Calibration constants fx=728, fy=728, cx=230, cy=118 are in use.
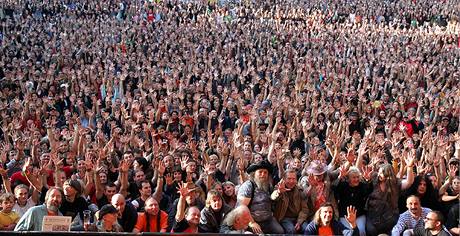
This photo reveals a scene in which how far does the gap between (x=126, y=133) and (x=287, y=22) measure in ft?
44.4

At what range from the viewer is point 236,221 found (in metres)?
6.21

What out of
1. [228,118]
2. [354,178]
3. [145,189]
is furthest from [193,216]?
[228,118]

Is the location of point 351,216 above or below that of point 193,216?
below

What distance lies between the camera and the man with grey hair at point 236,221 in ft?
20.4

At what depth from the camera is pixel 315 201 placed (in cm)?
715

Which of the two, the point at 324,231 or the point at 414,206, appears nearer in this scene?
the point at 324,231

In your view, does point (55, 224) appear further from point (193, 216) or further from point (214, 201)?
point (214, 201)

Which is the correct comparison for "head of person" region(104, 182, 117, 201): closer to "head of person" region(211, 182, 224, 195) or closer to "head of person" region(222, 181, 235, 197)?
"head of person" region(211, 182, 224, 195)

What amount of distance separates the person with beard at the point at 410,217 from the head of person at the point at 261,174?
4.28 feet

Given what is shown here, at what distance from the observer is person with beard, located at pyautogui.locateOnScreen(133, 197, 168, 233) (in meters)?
6.49

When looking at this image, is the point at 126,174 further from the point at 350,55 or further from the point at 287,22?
the point at 287,22

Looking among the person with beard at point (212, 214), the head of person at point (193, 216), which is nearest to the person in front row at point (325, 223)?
the person with beard at point (212, 214)

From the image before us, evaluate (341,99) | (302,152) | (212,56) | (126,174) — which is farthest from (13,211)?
(212,56)

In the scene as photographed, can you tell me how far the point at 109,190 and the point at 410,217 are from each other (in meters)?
2.91
